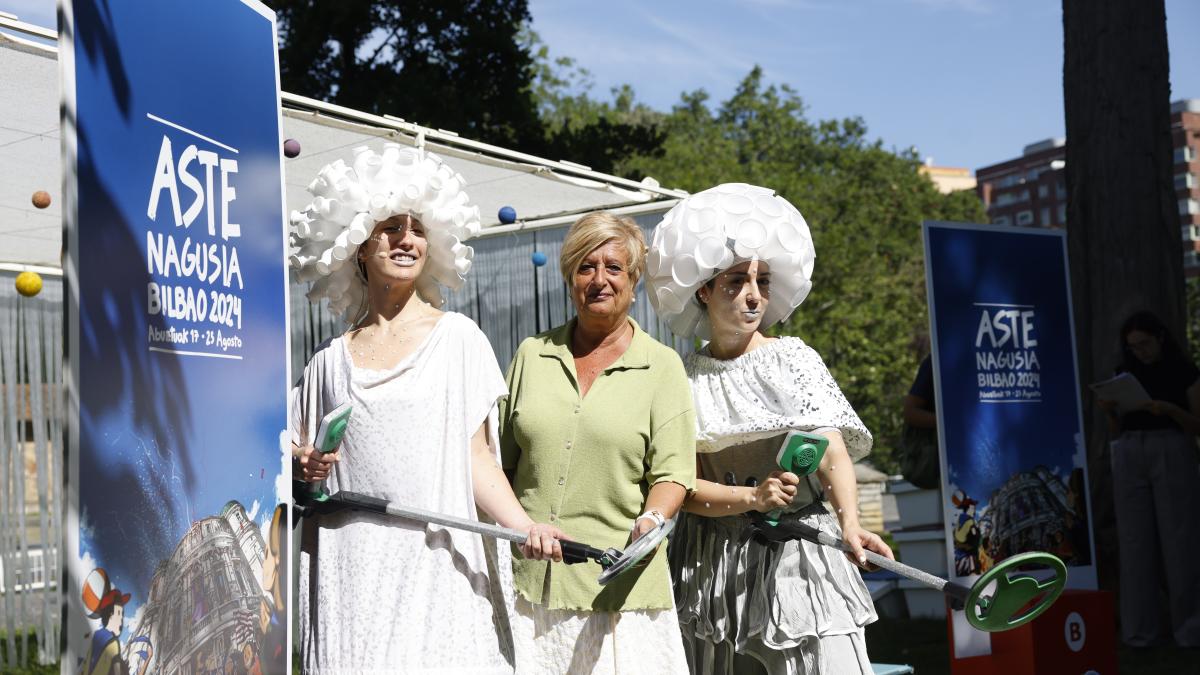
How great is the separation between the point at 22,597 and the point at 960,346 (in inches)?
196

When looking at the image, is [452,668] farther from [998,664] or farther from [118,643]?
[998,664]

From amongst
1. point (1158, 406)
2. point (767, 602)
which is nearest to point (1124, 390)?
point (1158, 406)

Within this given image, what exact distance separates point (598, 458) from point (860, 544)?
656mm

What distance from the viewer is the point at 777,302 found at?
352 centimetres

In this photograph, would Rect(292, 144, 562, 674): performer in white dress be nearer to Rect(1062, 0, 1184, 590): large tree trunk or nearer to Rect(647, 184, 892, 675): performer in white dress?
Rect(647, 184, 892, 675): performer in white dress

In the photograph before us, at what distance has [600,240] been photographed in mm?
3154

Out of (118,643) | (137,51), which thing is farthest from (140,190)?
(118,643)

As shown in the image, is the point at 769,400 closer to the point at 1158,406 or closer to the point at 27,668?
the point at 1158,406

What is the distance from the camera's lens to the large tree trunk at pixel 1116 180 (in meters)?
7.30

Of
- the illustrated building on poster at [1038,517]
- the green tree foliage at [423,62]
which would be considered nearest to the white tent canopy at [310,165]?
the illustrated building on poster at [1038,517]

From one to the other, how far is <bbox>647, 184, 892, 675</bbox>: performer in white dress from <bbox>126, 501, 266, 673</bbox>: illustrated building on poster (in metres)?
1.23

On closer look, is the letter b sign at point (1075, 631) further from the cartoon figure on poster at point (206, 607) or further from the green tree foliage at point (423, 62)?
the green tree foliage at point (423, 62)

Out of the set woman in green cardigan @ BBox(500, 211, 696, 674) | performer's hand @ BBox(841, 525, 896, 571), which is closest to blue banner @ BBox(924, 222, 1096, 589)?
performer's hand @ BBox(841, 525, 896, 571)

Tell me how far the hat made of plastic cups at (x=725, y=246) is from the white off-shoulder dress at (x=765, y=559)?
0.51 ft
